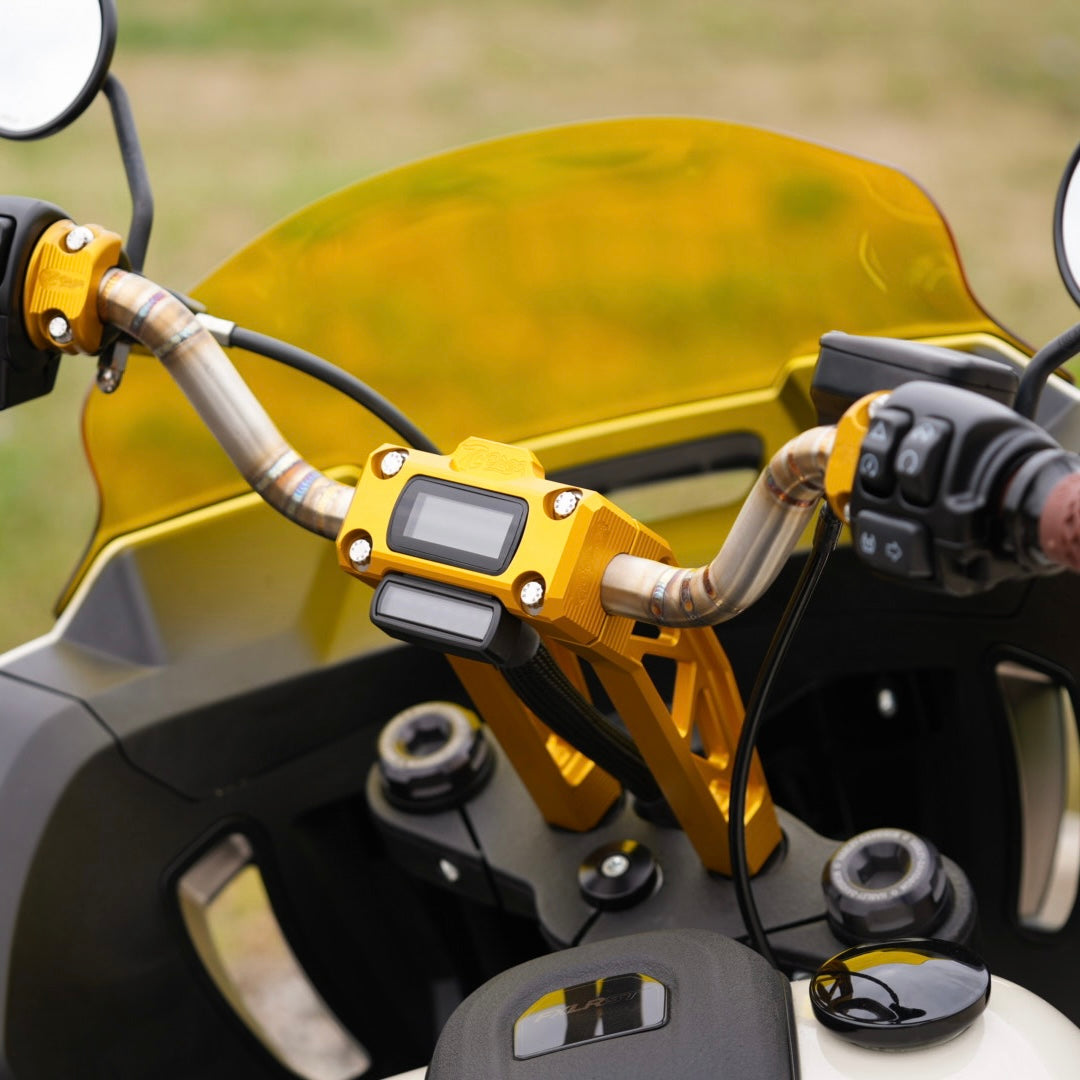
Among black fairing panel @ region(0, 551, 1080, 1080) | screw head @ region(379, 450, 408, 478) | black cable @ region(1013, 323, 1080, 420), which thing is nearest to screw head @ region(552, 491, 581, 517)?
screw head @ region(379, 450, 408, 478)

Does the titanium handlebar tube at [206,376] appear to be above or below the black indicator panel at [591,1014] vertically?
above

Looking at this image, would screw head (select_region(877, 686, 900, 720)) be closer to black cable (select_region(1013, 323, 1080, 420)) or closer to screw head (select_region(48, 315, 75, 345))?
black cable (select_region(1013, 323, 1080, 420))

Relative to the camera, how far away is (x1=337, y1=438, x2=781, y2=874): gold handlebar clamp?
3.14 feet

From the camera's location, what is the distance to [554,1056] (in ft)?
3.09

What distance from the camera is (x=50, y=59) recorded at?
1246 millimetres

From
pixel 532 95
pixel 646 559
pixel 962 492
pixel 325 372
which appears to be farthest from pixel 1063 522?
pixel 532 95

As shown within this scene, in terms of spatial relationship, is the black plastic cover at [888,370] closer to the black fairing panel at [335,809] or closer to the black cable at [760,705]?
the black cable at [760,705]

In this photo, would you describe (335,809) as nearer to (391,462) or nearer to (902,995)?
(391,462)

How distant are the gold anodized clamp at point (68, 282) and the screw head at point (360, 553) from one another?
0.28 metres

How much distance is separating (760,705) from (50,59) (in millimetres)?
755

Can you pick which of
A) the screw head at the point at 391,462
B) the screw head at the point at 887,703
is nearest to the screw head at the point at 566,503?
the screw head at the point at 391,462

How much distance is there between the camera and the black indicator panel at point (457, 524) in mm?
969

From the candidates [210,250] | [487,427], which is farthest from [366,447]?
[210,250]

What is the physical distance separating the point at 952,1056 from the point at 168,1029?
2.49 feet
